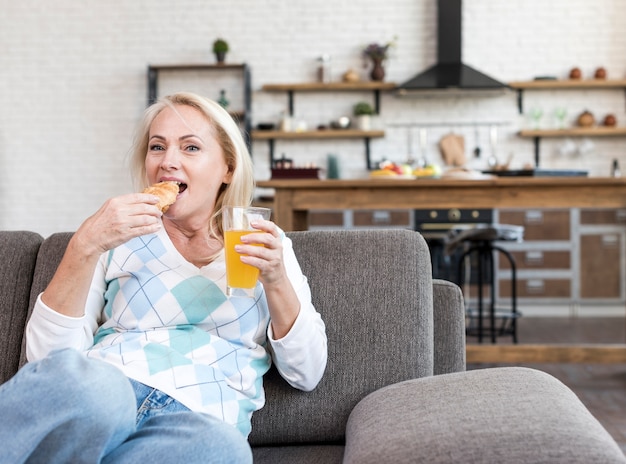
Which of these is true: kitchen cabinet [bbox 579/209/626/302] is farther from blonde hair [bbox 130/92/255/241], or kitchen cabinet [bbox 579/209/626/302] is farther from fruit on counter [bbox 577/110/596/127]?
blonde hair [bbox 130/92/255/241]

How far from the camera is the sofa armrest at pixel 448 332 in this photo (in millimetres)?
1777

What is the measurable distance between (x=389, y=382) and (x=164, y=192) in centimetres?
63

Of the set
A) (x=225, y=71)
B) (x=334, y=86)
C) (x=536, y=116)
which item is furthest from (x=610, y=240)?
(x=225, y=71)

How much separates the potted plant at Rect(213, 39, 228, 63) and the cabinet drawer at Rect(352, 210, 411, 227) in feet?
5.91

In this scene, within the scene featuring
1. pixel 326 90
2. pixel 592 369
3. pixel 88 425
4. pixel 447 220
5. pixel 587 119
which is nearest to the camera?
pixel 88 425

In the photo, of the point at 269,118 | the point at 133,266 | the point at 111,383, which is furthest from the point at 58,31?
the point at 111,383

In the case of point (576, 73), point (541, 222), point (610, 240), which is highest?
point (576, 73)

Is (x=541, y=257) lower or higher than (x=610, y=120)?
lower

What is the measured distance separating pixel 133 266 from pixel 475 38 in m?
Result: 5.58

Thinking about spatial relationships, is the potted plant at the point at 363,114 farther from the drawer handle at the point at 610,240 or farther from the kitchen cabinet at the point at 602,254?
the drawer handle at the point at 610,240

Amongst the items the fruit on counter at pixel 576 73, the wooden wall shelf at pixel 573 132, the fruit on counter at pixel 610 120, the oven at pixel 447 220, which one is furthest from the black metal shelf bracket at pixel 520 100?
the oven at pixel 447 220

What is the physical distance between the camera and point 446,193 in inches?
135

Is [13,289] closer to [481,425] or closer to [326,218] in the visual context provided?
[481,425]

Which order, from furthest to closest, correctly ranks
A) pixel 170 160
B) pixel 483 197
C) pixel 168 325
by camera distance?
pixel 483 197 < pixel 170 160 < pixel 168 325
